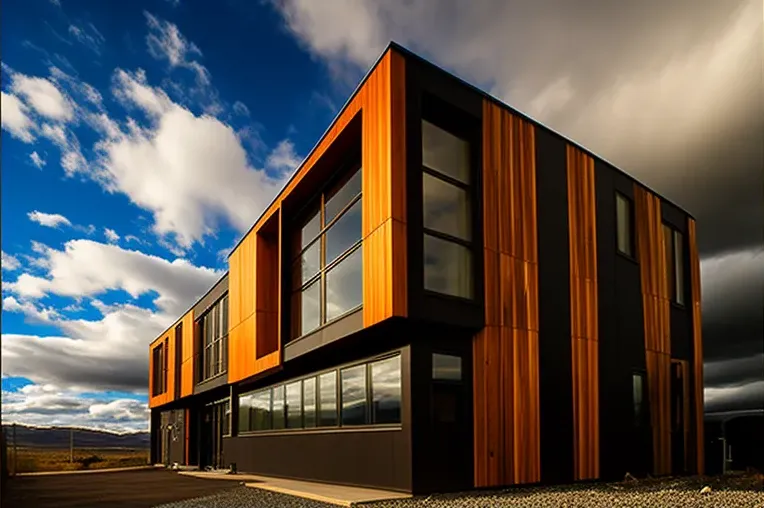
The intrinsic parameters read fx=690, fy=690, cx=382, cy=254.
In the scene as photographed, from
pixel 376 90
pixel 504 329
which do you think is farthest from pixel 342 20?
pixel 504 329

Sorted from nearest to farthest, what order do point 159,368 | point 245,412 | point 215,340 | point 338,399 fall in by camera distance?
1. point 338,399
2. point 245,412
3. point 215,340
4. point 159,368

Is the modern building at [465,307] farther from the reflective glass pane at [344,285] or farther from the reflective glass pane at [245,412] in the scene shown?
the reflective glass pane at [245,412]

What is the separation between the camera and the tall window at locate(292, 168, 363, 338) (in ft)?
42.5

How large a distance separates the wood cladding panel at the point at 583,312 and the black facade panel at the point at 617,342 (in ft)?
0.81

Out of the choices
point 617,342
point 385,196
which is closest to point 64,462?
point 617,342

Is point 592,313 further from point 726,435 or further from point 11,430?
point 11,430

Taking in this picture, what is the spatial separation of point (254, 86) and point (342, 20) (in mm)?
2384

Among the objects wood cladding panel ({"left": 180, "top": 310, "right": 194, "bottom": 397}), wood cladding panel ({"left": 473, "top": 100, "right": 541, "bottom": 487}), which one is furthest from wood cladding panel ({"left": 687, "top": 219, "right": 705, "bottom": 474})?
wood cladding panel ({"left": 180, "top": 310, "right": 194, "bottom": 397})

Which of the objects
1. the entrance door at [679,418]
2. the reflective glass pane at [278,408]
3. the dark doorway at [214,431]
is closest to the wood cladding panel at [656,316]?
the entrance door at [679,418]

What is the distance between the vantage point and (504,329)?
39.5 feet

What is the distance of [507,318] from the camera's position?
12.1 meters

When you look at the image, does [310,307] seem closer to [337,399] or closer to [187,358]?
[337,399]

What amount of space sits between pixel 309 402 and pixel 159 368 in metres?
23.7

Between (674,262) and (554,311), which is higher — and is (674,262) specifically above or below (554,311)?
above
